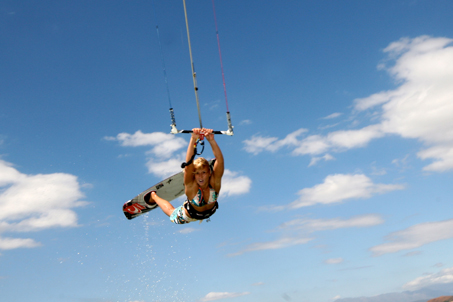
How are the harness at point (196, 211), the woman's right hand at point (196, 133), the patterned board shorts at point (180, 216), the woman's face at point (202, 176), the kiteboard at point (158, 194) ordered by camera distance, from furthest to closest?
the kiteboard at point (158, 194)
the patterned board shorts at point (180, 216)
the harness at point (196, 211)
the woman's face at point (202, 176)
the woman's right hand at point (196, 133)

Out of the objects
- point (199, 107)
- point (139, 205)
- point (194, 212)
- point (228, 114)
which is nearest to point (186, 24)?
point (199, 107)

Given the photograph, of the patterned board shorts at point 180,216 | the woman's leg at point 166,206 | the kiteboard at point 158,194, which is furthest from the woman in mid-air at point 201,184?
the kiteboard at point 158,194

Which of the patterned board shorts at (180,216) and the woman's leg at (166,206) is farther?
the woman's leg at (166,206)

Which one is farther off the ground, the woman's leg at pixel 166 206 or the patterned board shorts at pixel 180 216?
the woman's leg at pixel 166 206

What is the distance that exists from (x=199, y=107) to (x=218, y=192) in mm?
3569

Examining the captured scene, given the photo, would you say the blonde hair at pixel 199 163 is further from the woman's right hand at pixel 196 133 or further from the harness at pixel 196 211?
the harness at pixel 196 211

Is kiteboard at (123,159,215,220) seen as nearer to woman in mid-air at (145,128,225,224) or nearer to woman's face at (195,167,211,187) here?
woman in mid-air at (145,128,225,224)

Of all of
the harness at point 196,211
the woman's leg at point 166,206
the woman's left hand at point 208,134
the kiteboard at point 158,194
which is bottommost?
the harness at point 196,211

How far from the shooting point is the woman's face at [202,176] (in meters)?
11.3

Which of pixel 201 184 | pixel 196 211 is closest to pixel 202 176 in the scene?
pixel 201 184

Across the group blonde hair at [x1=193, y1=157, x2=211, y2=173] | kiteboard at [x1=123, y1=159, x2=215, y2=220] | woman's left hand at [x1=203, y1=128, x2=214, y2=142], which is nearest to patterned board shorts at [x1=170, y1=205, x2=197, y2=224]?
blonde hair at [x1=193, y1=157, x2=211, y2=173]

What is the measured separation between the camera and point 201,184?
451 inches

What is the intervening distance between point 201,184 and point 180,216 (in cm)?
203

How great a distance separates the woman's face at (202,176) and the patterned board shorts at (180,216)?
1746 mm
